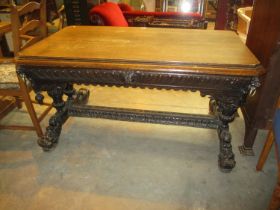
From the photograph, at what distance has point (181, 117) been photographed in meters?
1.74

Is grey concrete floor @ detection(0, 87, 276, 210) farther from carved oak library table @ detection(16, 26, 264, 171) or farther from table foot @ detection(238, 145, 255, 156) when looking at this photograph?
carved oak library table @ detection(16, 26, 264, 171)

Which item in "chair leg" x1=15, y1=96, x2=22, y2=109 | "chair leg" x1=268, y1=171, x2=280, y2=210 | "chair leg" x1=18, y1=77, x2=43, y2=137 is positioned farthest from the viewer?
"chair leg" x1=15, y1=96, x2=22, y2=109

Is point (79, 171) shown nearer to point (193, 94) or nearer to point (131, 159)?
point (131, 159)

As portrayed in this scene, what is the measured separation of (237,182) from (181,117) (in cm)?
59

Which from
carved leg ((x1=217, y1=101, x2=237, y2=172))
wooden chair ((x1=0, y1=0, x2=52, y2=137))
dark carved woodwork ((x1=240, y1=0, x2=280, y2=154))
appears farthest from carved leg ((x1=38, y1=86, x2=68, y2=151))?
dark carved woodwork ((x1=240, y1=0, x2=280, y2=154))

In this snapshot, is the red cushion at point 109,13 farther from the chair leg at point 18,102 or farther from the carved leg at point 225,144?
the carved leg at point 225,144

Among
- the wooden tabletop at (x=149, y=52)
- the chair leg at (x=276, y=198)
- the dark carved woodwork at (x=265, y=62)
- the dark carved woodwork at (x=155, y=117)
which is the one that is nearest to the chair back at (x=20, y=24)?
the wooden tabletop at (x=149, y=52)

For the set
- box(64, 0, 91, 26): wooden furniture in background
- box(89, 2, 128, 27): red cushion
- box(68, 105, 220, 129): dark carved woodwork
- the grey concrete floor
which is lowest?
the grey concrete floor

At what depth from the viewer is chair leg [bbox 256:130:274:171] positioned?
145 cm

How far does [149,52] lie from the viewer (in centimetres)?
134

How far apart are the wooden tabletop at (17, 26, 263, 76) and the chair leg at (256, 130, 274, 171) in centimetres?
51

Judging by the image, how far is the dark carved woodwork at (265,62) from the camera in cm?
138

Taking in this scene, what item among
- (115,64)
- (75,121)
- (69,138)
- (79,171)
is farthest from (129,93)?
(115,64)

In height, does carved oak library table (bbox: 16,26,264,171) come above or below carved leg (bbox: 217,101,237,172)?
above
